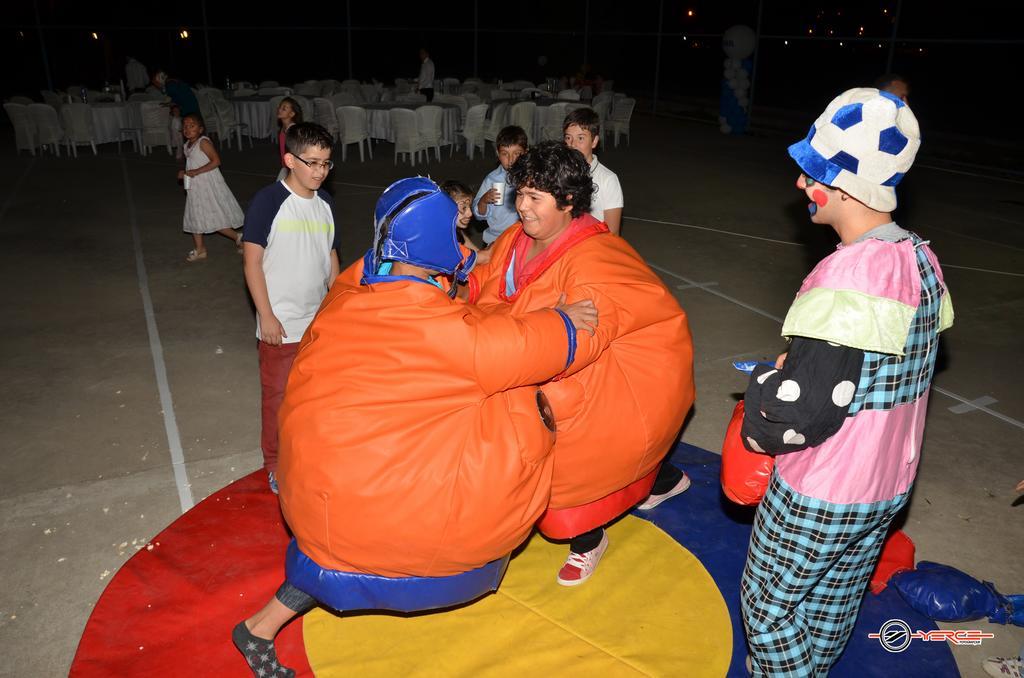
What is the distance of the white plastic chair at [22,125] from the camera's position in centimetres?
1280

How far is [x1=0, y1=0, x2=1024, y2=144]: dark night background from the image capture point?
2252 cm

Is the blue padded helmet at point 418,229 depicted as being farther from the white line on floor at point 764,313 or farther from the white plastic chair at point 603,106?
the white plastic chair at point 603,106

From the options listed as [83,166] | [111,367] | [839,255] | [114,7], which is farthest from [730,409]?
[114,7]

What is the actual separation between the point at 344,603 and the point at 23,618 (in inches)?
60.5

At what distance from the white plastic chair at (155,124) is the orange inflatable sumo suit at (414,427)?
12.2m

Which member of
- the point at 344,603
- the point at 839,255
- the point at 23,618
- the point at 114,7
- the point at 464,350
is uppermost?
the point at 114,7

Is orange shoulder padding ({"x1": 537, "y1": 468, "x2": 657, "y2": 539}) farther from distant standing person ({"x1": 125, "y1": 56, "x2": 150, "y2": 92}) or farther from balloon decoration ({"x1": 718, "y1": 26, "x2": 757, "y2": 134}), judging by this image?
distant standing person ({"x1": 125, "y1": 56, "x2": 150, "y2": 92})

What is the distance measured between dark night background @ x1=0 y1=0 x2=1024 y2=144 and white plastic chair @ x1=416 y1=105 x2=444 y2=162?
7406mm

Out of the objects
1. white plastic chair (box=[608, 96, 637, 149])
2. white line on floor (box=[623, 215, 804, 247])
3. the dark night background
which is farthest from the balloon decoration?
white line on floor (box=[623, 215, 804, 247])

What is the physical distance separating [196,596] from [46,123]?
12.5m

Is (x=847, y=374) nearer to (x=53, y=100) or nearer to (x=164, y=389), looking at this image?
(x=164, y=389)

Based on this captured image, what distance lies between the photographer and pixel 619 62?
1464 inches

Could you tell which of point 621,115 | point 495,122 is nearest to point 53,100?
point 495,122

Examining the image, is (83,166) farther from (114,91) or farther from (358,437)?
(358,437)
